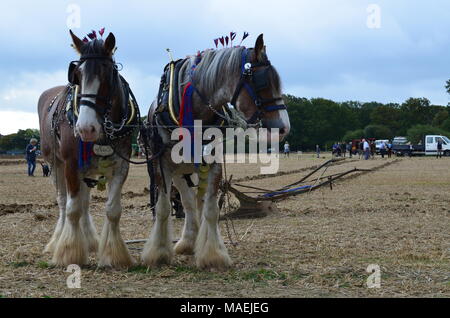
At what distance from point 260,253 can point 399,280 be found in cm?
221

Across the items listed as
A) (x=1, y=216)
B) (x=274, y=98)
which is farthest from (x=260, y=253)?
(x=1, y=216)

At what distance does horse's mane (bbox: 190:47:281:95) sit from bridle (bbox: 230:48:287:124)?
0.25 ft

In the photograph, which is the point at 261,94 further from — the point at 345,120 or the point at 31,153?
the point at 345,120

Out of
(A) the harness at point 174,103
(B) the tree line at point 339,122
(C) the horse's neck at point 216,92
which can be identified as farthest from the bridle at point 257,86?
(B) the tree line at point 339,122

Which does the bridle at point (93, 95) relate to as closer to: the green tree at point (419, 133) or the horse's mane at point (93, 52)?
the horse's mane at point (93, 52)

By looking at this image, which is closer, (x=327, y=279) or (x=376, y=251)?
(x=327, y=279)

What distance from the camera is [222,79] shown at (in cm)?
612

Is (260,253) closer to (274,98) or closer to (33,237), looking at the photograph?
(274,98)

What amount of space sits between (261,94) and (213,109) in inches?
25.6

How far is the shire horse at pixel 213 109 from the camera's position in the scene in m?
5.78

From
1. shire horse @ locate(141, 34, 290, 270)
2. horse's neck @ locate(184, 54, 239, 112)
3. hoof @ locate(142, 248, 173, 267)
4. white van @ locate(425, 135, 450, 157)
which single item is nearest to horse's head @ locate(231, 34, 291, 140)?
shire horse @ locate(141, 34, 290, 270)

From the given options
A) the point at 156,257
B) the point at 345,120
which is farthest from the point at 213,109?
the point at 345,120

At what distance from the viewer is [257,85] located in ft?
18.9
